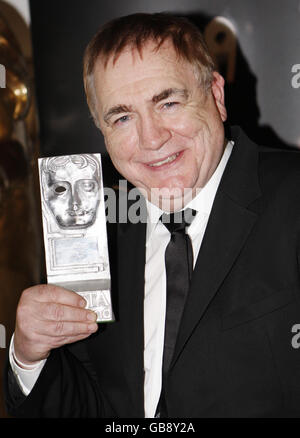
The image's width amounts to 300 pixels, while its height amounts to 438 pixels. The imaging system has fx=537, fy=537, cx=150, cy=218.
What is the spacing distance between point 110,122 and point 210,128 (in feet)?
0.87

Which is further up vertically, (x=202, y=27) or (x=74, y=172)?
(x=202, y=27)

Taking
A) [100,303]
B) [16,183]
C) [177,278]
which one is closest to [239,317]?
[177,278]

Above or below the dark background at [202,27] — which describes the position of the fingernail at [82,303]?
below

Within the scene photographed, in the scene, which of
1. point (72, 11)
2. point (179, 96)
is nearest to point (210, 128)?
point (179, 96)

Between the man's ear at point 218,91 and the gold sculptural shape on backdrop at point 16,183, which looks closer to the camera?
the man's ear at point 218,91

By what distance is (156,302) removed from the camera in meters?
1.46

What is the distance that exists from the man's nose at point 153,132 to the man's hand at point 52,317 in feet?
1.37

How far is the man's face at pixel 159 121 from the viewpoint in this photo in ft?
4.42

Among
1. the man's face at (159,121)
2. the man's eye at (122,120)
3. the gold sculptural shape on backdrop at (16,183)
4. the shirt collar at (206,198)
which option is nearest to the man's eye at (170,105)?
the man's face at (159,121)

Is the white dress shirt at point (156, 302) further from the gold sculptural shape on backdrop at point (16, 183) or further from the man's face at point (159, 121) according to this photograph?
the gold sculptural shape on backdrop at point (16, 183)

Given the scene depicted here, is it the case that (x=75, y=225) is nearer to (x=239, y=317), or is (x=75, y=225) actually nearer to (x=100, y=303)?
(x=100, y=303)

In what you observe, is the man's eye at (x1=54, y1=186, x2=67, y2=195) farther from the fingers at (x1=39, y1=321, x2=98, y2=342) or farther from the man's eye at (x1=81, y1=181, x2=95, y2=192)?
the fingers at (x1=39, y1=321, x2=98, y2=342)

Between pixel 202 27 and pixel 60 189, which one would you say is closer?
pixel 60 189

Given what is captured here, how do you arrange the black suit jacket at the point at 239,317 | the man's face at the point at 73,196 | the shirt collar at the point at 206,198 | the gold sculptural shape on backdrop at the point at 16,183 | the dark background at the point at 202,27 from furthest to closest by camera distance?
1. the gold sculptural shape on backdrop at the point at 16,183
2. the dark background at the point at 202,27
3. the shirt collar at the point at 206,198
4. the man's face at the point at 73,196
5. the black suit jacket at the point at 239,317
